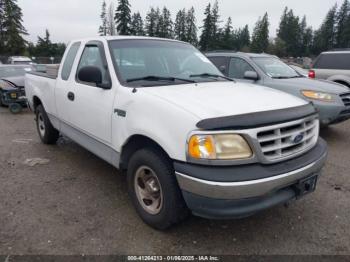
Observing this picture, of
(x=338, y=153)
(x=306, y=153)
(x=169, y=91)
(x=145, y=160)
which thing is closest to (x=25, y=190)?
(x=145, y=160)

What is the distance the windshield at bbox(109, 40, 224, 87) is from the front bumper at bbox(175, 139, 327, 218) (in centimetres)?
130

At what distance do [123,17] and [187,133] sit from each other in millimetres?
60129

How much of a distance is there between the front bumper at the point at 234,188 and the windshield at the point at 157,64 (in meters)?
1.30

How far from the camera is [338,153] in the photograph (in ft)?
18.2

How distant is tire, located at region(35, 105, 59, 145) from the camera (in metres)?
5.55

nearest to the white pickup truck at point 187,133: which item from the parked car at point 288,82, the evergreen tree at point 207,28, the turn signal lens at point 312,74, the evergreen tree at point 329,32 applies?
the parked car at point 288,82

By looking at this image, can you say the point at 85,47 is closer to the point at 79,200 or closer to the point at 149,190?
the point at 79,200

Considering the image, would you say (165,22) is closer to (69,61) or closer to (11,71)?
(11,71)

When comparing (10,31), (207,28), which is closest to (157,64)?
(10,31)

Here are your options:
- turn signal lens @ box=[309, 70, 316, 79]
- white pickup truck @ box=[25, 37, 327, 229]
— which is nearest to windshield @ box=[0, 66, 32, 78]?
white pickup truck @ box=[25, 37, 327, 229]

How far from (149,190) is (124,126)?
0.69 m

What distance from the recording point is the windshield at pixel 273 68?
6923 millimetres

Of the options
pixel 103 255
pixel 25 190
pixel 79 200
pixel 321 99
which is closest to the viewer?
pixel 103 255

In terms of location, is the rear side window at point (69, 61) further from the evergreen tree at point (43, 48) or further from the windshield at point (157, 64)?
the evergreen tree at point (43, 48)
